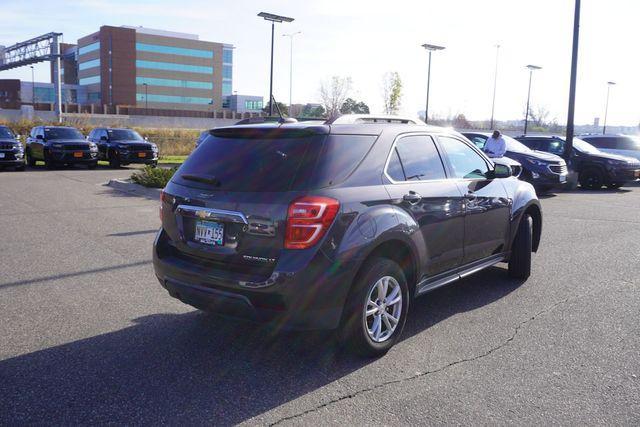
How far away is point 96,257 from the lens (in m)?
7.37

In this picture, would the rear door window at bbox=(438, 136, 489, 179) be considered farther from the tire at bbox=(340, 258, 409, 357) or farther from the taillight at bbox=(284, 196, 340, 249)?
the taillight at bbox=(284, 196, 340, 249)

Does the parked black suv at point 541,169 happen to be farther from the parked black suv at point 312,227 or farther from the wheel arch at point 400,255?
the wheel arch at point 400,255

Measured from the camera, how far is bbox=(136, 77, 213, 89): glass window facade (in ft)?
347

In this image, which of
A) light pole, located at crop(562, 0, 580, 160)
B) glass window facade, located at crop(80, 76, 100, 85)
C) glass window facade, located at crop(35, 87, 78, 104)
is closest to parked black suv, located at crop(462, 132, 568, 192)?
light pole, located at crop(562, 0, 580, 160)

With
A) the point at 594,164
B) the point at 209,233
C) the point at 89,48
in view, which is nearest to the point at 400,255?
the point at 209,233

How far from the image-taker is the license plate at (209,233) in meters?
4.06

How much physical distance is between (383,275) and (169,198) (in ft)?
5.92

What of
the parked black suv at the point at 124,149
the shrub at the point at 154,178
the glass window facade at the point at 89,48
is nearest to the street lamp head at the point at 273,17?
the parked black suv at the point at 124,149

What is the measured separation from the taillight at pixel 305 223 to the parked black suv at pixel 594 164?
17.3 m

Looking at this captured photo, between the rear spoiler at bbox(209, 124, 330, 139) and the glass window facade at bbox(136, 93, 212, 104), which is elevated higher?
the glass window facade at bbox(136, 93, 212, 104)

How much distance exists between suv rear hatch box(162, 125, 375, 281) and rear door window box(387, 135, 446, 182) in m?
0.34

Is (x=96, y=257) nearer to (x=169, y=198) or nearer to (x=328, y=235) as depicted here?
(x=169, y=198)

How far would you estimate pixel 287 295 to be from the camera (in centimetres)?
375

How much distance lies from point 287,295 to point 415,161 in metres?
1.83
